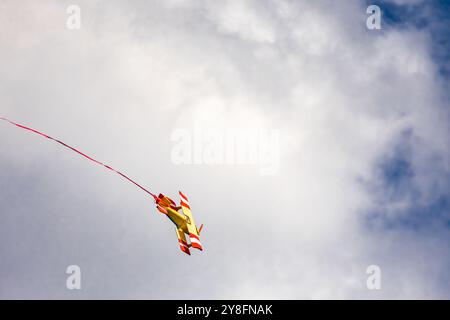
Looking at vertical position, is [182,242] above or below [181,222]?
below

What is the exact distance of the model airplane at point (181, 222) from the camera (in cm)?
5722

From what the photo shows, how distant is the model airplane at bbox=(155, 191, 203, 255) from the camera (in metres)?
57.2

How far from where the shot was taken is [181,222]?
192 feet
